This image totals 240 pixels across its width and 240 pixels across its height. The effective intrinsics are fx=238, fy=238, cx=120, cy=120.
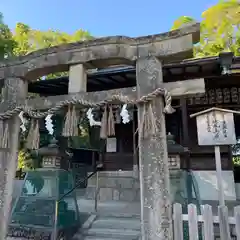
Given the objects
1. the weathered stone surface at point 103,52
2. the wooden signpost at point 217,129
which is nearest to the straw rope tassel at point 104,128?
the weathered stone surface at point 103,52

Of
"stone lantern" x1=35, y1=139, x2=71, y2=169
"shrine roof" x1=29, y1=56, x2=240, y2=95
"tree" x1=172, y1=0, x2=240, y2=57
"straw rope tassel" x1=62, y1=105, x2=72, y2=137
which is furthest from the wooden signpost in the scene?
"tree" x1=172, y1=0, x2=240, y2=57

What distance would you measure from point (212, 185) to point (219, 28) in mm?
13996

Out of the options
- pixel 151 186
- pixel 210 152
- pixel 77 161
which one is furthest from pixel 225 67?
pixel 77 161

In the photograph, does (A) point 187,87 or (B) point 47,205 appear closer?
(A) point 187,87

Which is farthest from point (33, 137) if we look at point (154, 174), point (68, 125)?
point (154, 174)

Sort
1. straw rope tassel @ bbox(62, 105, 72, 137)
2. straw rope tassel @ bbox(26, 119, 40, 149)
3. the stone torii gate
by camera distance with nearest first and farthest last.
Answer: the stone torii gate < straw rope tassel @ bbox(62, 105, 72, 137) < straw rope tassel @ bbox(26, 119, 40, 149)

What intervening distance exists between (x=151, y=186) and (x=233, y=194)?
6055 millimetres

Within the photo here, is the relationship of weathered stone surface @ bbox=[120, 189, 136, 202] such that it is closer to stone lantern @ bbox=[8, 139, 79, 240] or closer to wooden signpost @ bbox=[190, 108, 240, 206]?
stone lantern @ bbox=[8, 139, 79, 240]

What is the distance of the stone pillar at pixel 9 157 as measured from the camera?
519 centimetres

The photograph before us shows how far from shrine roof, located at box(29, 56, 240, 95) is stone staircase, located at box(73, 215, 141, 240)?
4.78 meters

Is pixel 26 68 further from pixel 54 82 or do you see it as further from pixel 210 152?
pixel 210 152

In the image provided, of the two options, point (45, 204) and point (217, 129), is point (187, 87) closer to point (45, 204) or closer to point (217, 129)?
point (217, 129)

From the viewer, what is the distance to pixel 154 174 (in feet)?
14.4

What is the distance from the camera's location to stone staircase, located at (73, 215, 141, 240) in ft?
18.9
